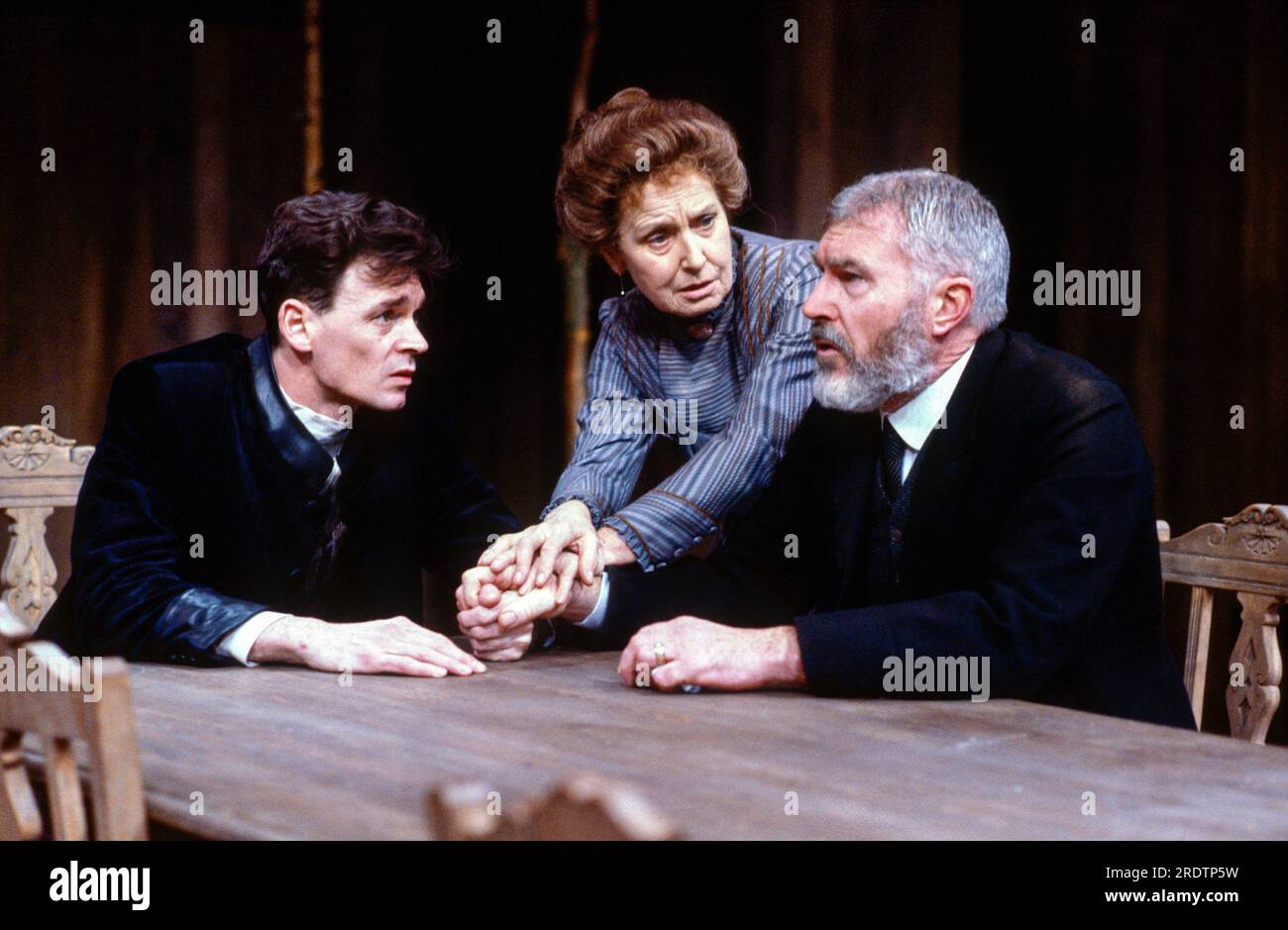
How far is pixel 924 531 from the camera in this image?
7.82 feet

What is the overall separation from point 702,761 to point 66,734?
2.31 ft

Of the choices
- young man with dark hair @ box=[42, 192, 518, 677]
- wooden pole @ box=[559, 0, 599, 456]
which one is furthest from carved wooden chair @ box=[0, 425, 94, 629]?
wooden pole @ box=[559, 0, 599, 456]

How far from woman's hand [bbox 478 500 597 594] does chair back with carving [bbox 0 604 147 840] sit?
101 centimetres

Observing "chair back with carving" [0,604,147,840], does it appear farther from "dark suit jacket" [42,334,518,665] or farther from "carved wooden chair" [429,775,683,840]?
"dark suit jacket" [42,334,518,665]

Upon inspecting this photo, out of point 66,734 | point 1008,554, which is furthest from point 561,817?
point 1008,554

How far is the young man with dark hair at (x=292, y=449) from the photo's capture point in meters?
→ 2.67

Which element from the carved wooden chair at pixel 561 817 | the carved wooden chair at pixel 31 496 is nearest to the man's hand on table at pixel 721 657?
the carved wooden chair at pixel 561 817

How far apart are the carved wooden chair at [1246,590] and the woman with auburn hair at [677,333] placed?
786mm

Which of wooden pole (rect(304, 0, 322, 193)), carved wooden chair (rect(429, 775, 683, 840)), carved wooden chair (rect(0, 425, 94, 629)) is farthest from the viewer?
wooden pole (rect(304, 0, 322, 193))

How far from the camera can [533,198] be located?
5.15m

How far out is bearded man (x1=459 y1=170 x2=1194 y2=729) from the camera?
7.00ft

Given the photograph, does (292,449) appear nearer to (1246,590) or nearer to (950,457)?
(950,457)

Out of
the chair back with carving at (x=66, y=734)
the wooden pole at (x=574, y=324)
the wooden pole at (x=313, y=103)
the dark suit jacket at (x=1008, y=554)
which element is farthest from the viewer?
the wooden pole at (x=574, y=324)

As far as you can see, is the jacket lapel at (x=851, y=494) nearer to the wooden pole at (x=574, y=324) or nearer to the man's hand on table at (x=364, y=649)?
the man's hand on table at (x=364, y=649)
